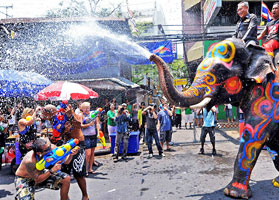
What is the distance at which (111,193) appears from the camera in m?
4.93

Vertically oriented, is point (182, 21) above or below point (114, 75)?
above

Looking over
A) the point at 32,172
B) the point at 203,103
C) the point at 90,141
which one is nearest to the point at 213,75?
the point at 203,103

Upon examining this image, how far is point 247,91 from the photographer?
163 inches

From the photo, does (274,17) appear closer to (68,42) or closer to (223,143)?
(223,143)

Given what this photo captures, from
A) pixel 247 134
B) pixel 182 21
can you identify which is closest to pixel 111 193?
pixel 247 134

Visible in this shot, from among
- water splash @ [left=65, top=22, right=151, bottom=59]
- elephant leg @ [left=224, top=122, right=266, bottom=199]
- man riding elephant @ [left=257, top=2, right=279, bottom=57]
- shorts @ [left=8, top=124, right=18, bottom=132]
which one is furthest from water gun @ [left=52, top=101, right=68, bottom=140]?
water splash @ [left=65, top=22, right=151, bottom=59]

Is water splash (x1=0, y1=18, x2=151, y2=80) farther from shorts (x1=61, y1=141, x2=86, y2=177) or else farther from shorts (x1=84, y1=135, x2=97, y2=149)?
shorts (x1=61, y1=141, x2=86, y2=177)

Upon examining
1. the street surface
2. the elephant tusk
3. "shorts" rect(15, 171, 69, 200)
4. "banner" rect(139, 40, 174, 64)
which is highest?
"banner" rect(139, 40, 174, 64)

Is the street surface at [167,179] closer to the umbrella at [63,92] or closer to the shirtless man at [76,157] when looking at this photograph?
the shirtless man at [76,157]

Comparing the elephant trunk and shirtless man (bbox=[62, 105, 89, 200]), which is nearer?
the elephant trunk

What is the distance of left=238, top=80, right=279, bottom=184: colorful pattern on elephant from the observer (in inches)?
154

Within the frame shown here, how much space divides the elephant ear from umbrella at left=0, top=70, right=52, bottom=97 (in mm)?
6316

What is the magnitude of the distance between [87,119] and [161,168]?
7.87 ft

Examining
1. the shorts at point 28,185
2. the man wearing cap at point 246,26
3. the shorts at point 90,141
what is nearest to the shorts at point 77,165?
the shorts at point 28,185
